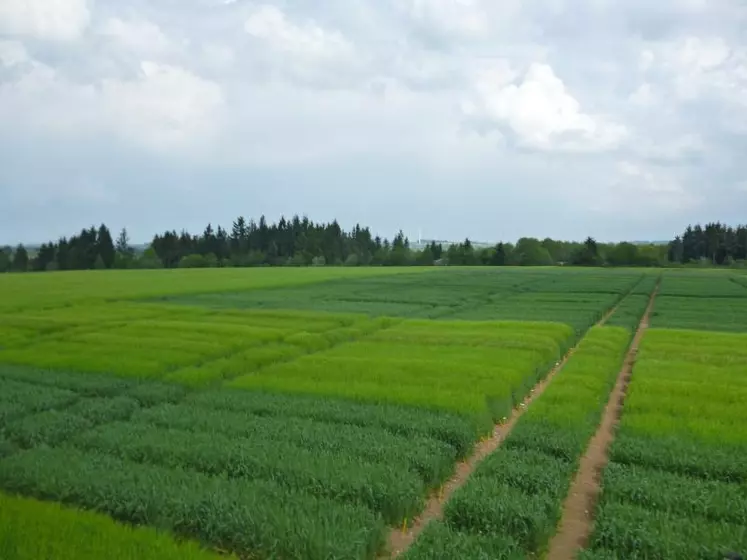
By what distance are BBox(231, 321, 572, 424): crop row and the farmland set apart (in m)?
0.09

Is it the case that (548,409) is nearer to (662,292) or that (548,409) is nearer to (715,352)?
(715,352)

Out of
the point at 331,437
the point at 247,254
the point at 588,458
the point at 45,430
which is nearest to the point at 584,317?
the point at 588,458

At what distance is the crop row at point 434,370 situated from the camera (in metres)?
13.5

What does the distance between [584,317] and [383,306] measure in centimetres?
1161

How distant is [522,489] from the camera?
27.9ft

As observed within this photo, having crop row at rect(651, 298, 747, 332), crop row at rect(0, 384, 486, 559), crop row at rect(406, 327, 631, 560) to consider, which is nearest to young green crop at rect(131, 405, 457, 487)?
crop row at rect(0, 384, 486, 559)

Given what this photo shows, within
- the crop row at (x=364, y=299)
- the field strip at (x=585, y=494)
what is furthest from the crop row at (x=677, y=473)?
the crop row at (x=364, y=299)

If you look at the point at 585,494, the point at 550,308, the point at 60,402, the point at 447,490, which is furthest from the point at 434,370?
the point at 550,308

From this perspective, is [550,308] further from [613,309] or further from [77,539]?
[77,539]

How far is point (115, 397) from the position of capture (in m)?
13.4

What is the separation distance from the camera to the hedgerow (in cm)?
689

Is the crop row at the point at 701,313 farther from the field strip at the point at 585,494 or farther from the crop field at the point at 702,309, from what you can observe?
the field strip at the point at 585,494

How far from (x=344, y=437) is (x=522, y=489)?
3246 mm

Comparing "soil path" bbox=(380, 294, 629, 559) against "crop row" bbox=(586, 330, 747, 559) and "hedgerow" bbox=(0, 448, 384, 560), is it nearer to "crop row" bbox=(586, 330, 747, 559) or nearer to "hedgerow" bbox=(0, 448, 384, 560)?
"hedgerow" bbox=(0, 448, 384, 560)
